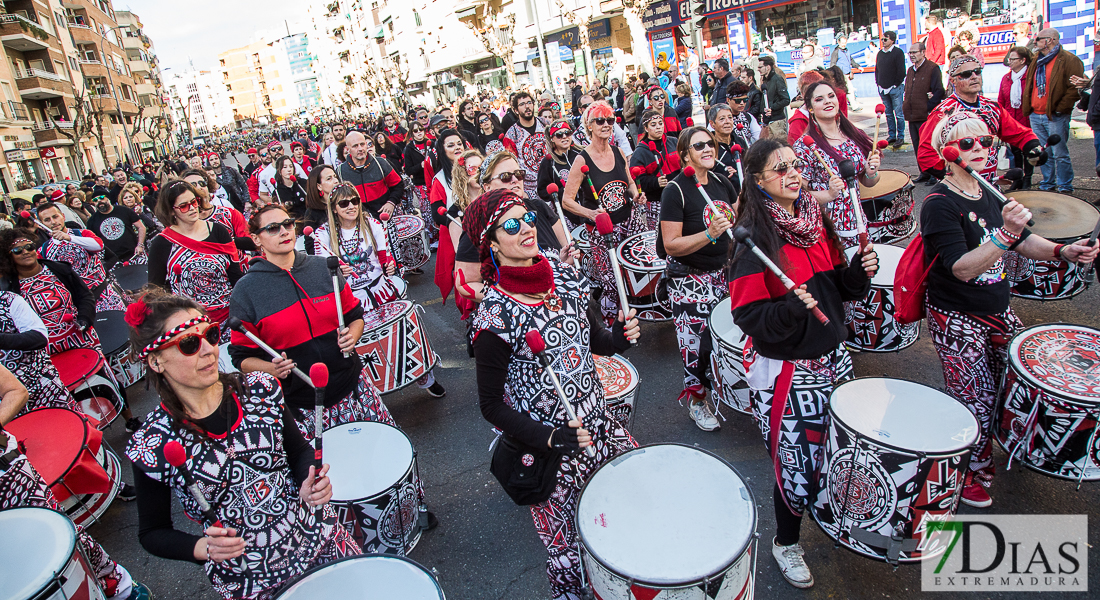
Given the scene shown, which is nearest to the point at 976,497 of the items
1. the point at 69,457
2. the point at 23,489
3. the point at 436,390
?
the point at 436,390

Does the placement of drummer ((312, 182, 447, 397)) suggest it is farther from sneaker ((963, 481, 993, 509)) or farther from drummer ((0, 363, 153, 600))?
sneaker ((963, 481, 993, 509))

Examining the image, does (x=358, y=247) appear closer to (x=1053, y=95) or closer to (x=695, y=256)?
(x=695, y=256)

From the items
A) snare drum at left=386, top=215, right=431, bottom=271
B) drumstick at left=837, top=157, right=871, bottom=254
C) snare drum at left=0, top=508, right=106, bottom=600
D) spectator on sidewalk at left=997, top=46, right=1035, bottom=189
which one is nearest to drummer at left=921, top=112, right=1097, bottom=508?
drumstick at left=837, top=157, right=871, bottom=254

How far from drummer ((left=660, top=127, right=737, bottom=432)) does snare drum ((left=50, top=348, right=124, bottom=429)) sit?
4608 millimetres

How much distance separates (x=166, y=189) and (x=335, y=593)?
348 cm

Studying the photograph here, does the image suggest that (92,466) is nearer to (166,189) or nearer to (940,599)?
(166,189)

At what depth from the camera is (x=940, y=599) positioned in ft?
8.98

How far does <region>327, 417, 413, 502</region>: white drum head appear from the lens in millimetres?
3069

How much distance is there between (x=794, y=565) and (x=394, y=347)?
292 cm

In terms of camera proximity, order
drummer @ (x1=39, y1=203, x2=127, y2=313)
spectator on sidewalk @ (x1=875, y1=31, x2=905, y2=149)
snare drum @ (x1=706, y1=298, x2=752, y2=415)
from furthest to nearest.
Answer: spectator on sidewalk @ (x1=875, y1=31, x2=905, y2=149) < drummer @ (x1=39, y1=203, x2=127, y2=313) < snare drum @ (x1=706, y1=298, x2=752, y2=415)

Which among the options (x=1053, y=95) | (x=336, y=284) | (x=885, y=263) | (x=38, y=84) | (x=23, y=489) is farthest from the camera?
(x=38, y=84)

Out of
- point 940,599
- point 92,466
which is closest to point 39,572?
point 92,466

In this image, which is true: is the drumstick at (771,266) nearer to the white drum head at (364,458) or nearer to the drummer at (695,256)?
the drummer at (695,256)

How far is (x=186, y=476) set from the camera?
83.6 inches
